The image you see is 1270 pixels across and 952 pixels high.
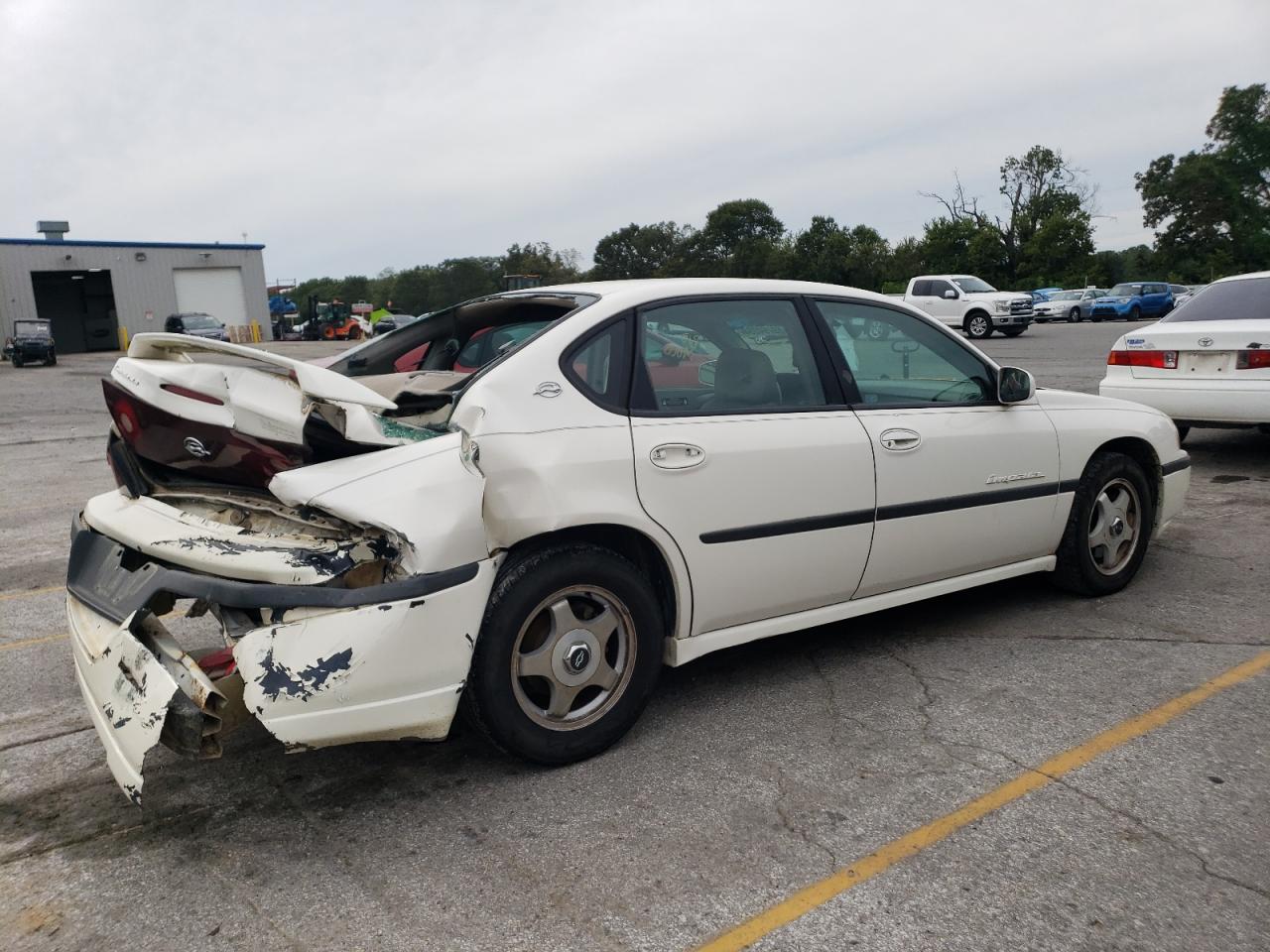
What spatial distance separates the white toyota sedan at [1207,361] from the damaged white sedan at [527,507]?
13.7 ft

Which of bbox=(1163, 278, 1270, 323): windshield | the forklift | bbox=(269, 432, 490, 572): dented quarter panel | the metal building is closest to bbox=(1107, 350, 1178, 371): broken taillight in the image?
bbox=(1163, 278, 1270, 323): windshield

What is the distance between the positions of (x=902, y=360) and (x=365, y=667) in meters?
2.53

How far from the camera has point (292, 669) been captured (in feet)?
8.73

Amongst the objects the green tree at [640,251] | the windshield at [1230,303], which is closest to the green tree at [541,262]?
the green tree at [640,251]

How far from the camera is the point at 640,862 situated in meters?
2.66

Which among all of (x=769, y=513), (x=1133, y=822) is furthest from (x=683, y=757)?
(x=1133, y=822)

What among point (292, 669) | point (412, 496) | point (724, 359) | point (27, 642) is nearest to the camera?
point (292, 669)

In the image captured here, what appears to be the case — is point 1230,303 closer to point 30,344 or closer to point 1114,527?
point 1114,527

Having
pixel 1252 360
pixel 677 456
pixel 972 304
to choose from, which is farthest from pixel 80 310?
pixel 677 456

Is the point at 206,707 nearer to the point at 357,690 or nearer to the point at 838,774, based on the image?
the point at 357,690

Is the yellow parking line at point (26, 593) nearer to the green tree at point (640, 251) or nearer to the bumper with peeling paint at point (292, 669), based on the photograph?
the bumper with peeling paint at point (292, 669)

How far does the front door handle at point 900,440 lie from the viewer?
383 cm

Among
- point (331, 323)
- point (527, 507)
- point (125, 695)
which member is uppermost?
point (527, 507)

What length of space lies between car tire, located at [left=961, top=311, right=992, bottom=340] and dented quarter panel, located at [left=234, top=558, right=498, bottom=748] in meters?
27.2
